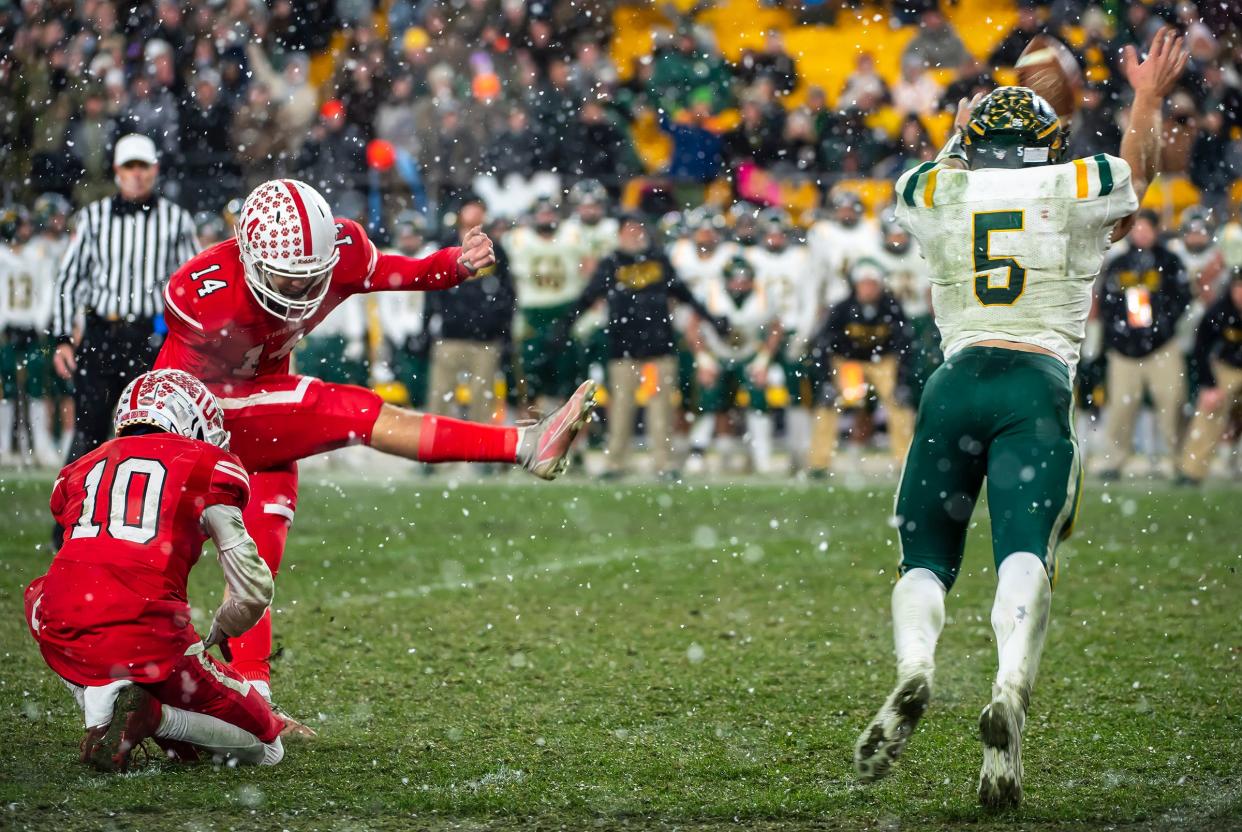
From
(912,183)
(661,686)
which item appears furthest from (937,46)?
(912,183)

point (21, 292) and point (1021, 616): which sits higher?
point (21, 292)

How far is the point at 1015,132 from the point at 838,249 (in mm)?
8760

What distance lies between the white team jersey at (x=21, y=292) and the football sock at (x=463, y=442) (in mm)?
10016

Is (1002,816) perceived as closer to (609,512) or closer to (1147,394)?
(609,512)

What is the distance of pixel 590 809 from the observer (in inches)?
144

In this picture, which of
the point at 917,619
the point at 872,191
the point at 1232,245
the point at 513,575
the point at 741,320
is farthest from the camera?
the point at 872,191

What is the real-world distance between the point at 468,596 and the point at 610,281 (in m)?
5.35

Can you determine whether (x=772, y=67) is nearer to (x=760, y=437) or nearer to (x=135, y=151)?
(x=760, y=437)

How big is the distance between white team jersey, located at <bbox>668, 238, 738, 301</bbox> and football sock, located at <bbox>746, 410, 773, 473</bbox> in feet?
3.47

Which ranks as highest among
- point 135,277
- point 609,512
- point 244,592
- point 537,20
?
point 537,20

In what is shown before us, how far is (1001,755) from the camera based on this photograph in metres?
3.41

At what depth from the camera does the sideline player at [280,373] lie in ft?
14.0

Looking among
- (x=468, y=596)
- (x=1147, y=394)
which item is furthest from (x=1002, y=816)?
(x=1147, y=394)

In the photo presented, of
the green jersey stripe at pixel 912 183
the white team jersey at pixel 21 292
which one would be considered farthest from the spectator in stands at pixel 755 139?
the green jersey stripe at pixel 912 183
